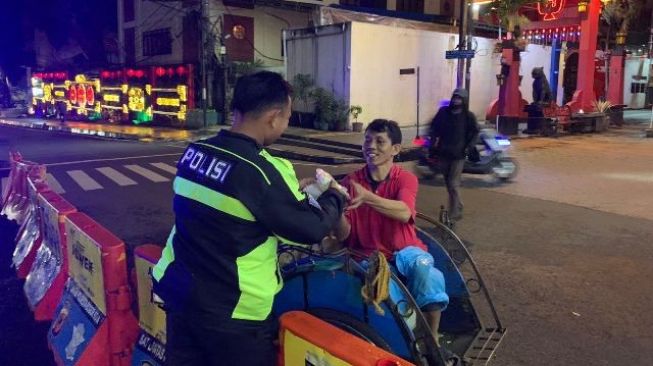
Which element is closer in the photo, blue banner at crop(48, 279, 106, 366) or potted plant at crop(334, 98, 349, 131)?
blue banner at crop(48, 279, 106, 366)

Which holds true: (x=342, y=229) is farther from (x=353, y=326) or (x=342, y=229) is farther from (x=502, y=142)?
(x=502, y=142)

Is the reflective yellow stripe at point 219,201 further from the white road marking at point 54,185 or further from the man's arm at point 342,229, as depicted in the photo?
the white road marking at point 54,185

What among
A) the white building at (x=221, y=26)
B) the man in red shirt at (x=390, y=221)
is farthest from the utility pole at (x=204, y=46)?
the man in red shirt at (x=390, y=221)

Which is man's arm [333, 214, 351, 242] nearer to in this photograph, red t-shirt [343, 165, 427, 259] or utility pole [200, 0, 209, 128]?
red t-shirt [343, 165, 427, 259]

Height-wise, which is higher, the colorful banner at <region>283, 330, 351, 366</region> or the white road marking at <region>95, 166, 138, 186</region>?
the colorful banner at <region>283, 330, 351, 366</region>

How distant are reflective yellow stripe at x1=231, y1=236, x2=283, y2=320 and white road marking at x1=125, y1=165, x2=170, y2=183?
9.98 metres

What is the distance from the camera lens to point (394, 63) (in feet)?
71.9

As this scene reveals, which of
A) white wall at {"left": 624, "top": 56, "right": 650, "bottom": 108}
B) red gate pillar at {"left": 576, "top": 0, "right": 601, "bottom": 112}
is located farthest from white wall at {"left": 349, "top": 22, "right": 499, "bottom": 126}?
white wall at {"left": 624, "top": 56, "right": 650, "bottom": 108}

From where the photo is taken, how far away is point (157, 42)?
2886 cm

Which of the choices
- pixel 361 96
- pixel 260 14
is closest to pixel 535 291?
pixel 361 96

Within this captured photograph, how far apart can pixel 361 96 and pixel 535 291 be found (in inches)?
642

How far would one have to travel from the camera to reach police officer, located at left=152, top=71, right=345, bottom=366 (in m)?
2.04

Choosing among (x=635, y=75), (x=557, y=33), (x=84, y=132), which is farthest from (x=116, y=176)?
(x=635, y=75)

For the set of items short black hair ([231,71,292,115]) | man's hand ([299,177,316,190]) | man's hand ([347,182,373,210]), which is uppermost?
short black hair ([231,71,292,115])
